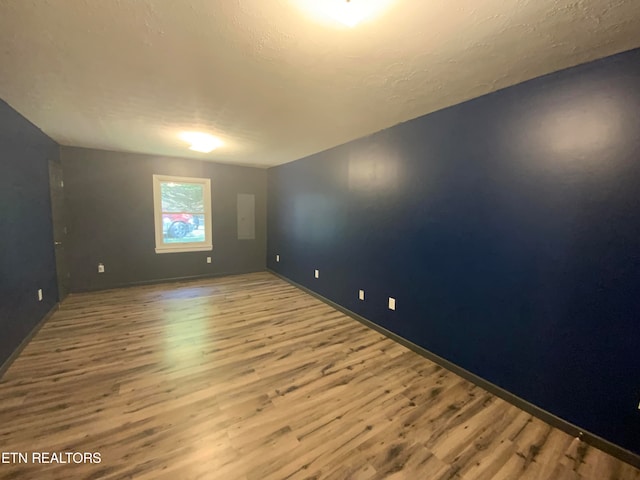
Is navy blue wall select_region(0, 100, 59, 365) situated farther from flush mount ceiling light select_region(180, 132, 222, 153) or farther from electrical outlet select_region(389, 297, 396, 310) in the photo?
electrical outlet select_region(389, 297, 396, 310)

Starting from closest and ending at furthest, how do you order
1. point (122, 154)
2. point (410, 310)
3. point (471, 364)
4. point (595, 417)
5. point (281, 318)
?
point (595, 417), point (471, 364), point (410, 310), point (281, 318), point (122, 154)

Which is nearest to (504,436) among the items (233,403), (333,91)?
(233,403)

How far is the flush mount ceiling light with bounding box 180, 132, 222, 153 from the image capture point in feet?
10.7

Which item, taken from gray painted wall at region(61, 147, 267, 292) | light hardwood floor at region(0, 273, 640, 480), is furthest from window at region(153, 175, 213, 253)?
light hardwood floor at region(0, 273, 640, 480)

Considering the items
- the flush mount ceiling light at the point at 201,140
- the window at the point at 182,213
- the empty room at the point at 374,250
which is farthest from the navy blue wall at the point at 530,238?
the window at the point at 182,213

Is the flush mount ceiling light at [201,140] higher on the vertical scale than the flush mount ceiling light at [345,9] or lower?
higher

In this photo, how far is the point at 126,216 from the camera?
450cm

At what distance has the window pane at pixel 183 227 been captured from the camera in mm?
Result: 4914

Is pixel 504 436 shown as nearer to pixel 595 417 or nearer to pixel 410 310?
pixel 595 417

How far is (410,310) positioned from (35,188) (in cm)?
445

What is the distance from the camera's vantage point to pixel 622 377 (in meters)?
1.53

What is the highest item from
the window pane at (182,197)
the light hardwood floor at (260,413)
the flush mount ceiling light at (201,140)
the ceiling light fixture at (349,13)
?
the flush mount ceiling light at (201,140)

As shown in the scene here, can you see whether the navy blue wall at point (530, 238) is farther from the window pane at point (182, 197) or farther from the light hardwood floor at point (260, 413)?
the window pane at point (182, 197)

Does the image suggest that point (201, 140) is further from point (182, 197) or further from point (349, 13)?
point (349, 13)
